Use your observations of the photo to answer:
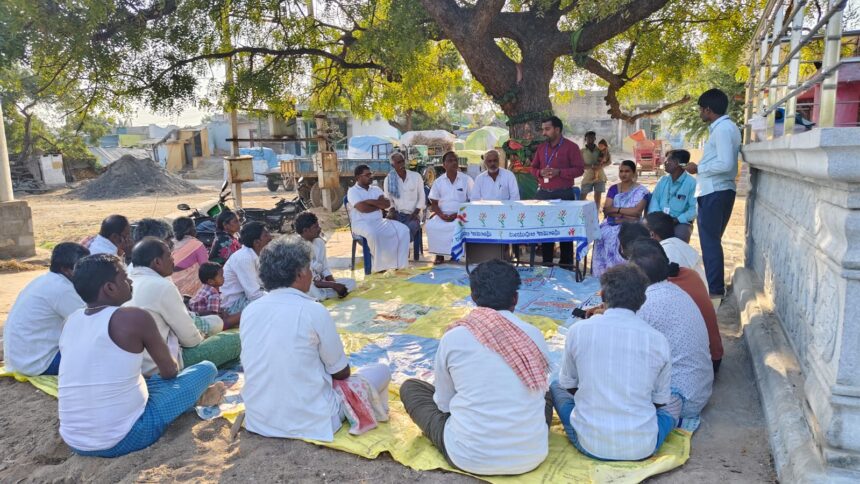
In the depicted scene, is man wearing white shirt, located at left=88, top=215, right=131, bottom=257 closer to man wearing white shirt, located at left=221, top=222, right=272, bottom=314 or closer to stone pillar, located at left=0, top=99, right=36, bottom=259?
man wearing white shirt, located at left=221, top=222, right=272, bottom=314

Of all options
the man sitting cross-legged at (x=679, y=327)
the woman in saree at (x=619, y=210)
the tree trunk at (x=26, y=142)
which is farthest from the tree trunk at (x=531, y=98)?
the tree trunk at (x=26, y=142)

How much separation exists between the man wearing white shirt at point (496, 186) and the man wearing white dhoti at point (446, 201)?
0.18 metres

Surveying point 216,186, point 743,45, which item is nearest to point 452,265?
point 743,45

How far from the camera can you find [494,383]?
2.65m

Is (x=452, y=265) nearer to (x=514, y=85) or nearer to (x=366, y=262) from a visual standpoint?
(x=366, y=262)

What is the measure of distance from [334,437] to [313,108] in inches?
389

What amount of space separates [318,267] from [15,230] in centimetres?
707

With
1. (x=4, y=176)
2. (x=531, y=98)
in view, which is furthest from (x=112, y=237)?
(x=4, y=176)

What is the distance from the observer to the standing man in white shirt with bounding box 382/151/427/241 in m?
8.12

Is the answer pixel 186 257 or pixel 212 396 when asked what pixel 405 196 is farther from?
pixel 212 396

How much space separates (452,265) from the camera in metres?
7.77

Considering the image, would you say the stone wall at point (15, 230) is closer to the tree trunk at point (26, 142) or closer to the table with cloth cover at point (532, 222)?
the table with cloth cover at point (532, 222)

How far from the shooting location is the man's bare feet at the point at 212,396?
3785 millimetres

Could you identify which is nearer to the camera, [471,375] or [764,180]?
[471,375]
